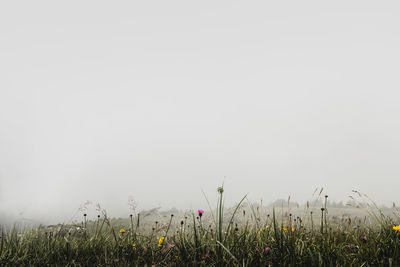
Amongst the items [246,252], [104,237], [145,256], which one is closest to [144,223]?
[104,237]

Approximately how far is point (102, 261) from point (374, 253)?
2.94 m

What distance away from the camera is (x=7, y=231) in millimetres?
4195

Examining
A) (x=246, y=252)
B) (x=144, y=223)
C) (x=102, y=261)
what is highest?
(x=246, y=252)

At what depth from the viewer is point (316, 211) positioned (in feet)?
27.1

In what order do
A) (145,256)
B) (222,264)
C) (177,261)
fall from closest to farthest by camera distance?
(222,264) < (177,261) < (145,256)

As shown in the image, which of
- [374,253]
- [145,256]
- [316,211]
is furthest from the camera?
[316,211]

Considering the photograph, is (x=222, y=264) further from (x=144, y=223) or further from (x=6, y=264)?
(x=144, y=223)

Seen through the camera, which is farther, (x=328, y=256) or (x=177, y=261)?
(x=177, y=261)

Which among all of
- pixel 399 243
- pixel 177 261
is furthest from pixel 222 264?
pixel 399 243

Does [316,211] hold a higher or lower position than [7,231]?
lower

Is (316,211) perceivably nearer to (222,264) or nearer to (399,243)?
(399,243)

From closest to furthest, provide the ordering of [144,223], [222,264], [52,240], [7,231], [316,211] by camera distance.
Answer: [222,264]
[52,240]
[7,231]
[144,223]
[316,211]

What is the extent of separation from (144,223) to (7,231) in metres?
3.29

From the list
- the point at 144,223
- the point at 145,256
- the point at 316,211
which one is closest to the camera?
the point at 145,256
